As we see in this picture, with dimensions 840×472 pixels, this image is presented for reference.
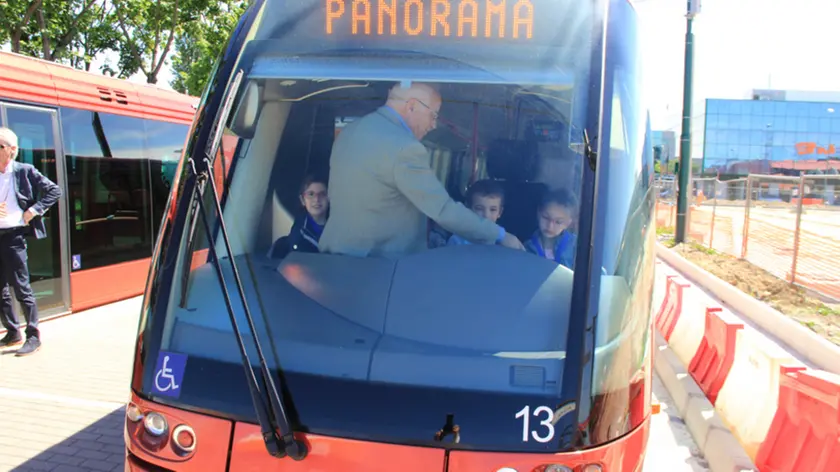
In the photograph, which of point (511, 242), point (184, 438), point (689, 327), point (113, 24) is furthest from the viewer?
point (113, 24)

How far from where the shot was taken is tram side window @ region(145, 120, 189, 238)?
861 centimetres

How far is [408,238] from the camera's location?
2.39 m

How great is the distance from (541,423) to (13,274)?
17.4 feet

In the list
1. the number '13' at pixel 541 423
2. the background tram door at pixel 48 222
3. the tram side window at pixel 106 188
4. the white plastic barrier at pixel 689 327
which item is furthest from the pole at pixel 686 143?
the number '13' at pixel 541 423

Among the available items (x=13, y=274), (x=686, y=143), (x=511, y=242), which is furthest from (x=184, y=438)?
(x=686, y=143)

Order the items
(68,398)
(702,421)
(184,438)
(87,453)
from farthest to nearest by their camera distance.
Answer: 1. (68,398)
2. (702,421)
3. (87,453)
4. (184,438)

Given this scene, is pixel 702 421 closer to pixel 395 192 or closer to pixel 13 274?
pixel 395 192

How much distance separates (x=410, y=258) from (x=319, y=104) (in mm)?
789

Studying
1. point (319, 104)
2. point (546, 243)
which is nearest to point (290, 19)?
point (319, 104)

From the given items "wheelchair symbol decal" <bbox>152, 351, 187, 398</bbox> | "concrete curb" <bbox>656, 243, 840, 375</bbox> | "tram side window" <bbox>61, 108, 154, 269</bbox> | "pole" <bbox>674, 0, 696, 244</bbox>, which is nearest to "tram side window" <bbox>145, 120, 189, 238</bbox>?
"tram side window" <bbox>61, 108, 154, 269</bbox>

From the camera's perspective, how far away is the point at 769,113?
237ft

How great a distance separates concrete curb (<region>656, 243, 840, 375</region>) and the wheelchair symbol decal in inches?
245

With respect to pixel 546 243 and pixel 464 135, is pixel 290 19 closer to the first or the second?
pixel 464 135

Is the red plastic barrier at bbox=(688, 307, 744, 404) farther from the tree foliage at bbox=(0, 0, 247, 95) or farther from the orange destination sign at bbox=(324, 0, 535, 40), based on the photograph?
the tree foliage at bbox=(0, 0, 247, 95)
